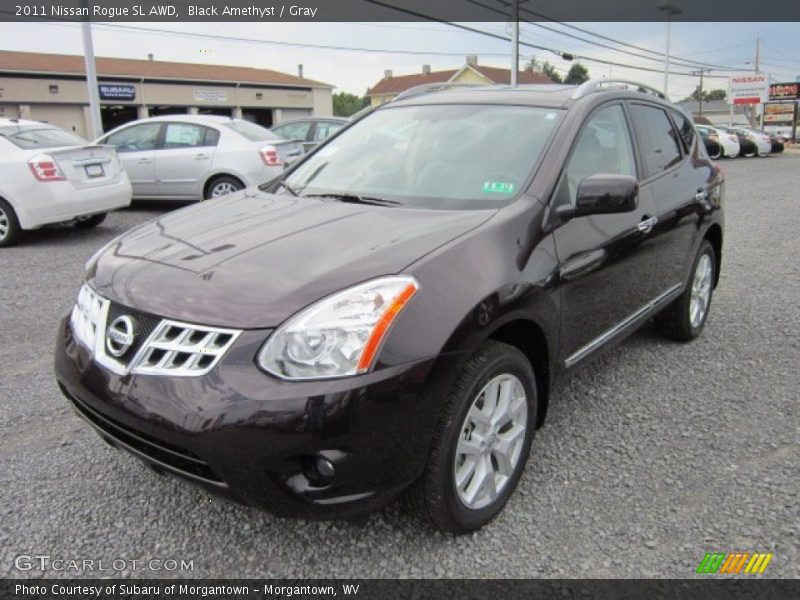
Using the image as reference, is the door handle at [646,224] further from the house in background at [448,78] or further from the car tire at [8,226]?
the house in background at [448,78]

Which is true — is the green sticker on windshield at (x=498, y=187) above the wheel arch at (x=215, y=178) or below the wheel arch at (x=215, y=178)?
above

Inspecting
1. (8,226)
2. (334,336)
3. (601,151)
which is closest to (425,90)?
(601,151)

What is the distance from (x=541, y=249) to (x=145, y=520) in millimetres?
1904

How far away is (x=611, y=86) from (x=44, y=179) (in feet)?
21.2

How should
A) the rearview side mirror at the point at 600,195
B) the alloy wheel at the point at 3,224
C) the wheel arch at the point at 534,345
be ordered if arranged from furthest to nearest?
the alloy wheel at the point at 3,224 < the rearview side mirror at the point at 600,195 < the wheel arch at the point at 534,345

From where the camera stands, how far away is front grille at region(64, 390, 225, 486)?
2035 millimetres

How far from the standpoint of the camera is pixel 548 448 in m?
3.08

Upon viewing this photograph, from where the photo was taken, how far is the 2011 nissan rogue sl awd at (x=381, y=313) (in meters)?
1.96

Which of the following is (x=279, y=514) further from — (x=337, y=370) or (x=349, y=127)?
(x=349, y=127)

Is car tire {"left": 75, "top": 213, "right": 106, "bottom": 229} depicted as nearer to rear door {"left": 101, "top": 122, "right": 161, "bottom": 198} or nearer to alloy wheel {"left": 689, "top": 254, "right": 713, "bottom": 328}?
rear door {"left": 101, "top": 122, "right": 161, "bottom": 198}

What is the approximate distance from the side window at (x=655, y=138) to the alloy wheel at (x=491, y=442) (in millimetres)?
1908

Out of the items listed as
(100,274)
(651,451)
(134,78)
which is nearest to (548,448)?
(651,451)

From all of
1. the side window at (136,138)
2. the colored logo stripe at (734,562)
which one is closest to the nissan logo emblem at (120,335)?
the colored logo stripe at (734,562)

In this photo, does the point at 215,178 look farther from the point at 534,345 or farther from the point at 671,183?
the point at 534,345
